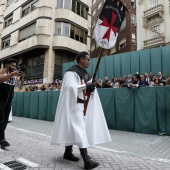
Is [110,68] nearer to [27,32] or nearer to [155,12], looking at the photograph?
[155,12]

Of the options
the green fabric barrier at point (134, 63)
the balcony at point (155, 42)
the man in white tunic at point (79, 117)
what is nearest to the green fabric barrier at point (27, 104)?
the green fabric barrier at point (134, 63)

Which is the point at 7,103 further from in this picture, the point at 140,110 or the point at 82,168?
the point at 140,110

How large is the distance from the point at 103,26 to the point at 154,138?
4.65 m

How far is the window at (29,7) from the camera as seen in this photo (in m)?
23.8

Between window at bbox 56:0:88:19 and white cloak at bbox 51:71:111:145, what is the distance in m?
21.2

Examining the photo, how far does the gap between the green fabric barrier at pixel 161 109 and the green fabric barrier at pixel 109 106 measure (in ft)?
6.85

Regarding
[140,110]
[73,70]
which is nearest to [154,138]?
[140,110]

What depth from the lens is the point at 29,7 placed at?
24703mm

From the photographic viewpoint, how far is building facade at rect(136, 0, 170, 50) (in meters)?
23.0

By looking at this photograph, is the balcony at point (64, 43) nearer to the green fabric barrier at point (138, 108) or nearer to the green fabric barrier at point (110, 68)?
the green fabric barrier at point (110, 68)

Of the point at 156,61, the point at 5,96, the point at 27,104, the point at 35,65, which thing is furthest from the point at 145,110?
the point at 35,65

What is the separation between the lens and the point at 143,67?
15.4 m

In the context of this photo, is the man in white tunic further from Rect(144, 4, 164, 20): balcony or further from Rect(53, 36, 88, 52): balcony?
Rect(144, 4, 164, 20): balcony

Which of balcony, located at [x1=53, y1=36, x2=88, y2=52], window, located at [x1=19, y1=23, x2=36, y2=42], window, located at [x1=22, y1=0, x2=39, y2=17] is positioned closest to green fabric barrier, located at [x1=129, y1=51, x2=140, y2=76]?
balcony, located at [x1=53, y1=36, x2=88, y2=52]
